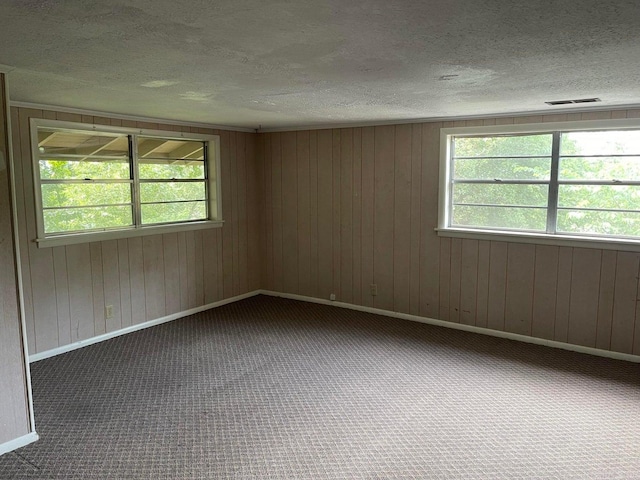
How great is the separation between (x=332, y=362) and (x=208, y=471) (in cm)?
167

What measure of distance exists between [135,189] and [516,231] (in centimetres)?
385

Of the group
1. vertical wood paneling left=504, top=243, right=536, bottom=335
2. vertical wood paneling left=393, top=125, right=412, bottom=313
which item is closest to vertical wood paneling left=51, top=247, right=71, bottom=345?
vertical wood paneling left=393, top=125, right=412, bottom=313

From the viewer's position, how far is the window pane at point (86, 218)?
4.26 meters

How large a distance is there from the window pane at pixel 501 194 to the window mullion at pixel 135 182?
10.8 feet

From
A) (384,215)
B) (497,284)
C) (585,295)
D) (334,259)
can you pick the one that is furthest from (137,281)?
(585,295)

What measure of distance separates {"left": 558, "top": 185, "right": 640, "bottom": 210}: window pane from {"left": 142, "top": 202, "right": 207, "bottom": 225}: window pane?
3878 millimetres

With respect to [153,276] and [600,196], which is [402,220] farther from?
[153,276]

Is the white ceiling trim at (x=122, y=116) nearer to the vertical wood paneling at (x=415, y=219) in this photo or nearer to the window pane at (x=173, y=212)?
the window pane at (x=173, y=212)

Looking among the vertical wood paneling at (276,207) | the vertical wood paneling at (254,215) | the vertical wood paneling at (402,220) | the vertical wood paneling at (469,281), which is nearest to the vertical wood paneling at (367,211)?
the vertical wood paneling at (402,220)

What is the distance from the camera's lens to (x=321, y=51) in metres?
2.19

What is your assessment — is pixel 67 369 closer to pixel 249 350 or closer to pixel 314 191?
pixel 249 350

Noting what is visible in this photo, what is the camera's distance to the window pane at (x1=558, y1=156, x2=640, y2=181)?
13.4ft

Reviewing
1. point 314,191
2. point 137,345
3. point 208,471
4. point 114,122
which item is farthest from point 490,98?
point 137,345

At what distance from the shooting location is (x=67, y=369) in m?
3.92
